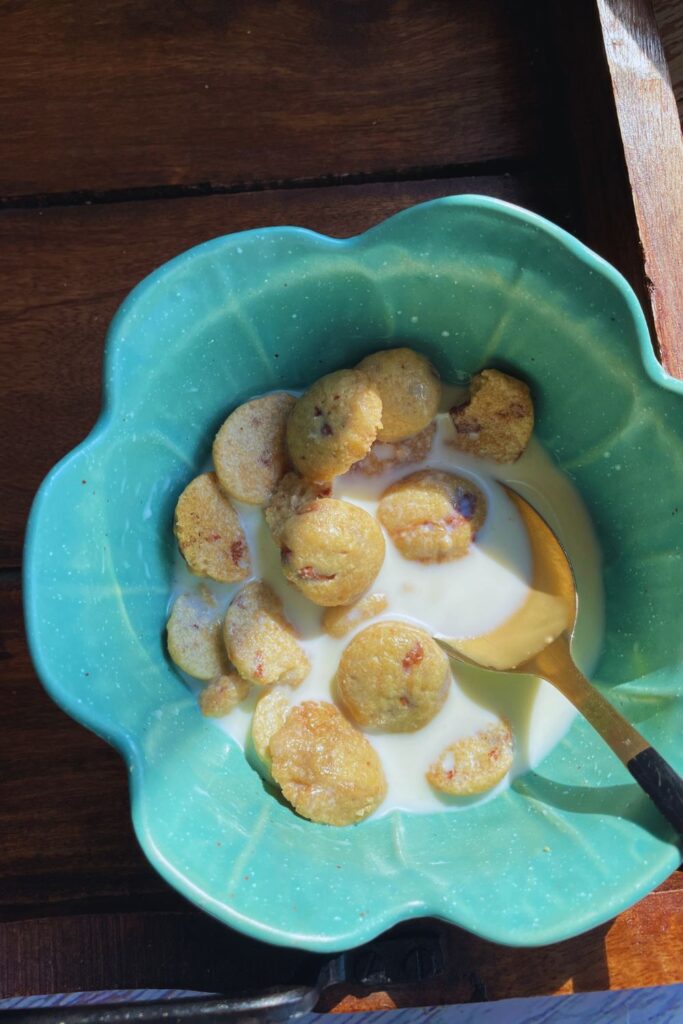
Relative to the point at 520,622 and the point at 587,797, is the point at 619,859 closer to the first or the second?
the point at 587,797

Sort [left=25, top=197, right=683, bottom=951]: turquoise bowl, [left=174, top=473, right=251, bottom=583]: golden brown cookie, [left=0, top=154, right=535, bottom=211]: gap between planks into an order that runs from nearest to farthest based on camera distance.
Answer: [left=25, top=197, right=683, bottom=951]: turquoise bowl, [left=174, top=473, right=251, bottom=583]: golden brown cookie, [left=0, top=154, right=535, bottom=211]: gap between planks

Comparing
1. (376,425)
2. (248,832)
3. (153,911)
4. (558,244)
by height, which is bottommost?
(153,911)

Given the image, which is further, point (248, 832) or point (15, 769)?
point (15, 769)

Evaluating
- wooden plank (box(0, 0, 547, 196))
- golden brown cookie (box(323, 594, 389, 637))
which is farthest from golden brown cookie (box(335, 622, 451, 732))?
wooden plank (box(0, 0, 547, 196))

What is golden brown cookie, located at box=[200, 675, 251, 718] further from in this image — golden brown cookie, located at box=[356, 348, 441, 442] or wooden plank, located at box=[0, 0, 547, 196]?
wooden plank, located at box=[0, 0, 547, 196]

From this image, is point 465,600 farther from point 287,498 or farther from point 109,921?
point 109,921

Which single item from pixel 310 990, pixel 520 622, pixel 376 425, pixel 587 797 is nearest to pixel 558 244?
pixel 376 425

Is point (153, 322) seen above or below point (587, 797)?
above
